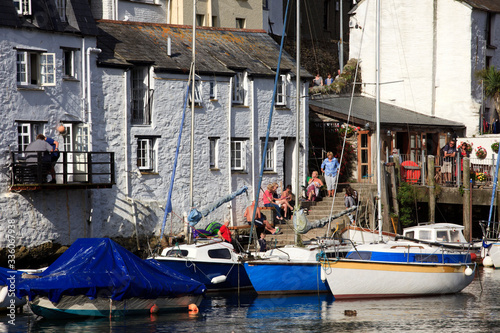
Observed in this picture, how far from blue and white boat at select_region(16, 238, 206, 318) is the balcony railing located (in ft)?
18.8

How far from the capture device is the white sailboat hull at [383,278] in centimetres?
3147

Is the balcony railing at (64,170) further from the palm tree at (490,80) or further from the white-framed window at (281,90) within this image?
the palm tree at (490,80)

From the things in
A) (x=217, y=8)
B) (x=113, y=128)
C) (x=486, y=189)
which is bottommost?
(x=486, y=189)

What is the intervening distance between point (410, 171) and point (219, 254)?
14.1m

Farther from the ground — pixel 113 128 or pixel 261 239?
pixel 113 128

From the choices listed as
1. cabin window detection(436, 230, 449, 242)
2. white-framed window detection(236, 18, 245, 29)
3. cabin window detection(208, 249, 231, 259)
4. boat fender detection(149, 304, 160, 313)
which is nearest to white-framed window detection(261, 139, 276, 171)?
cabin window detection(436, 230, 449, 242)

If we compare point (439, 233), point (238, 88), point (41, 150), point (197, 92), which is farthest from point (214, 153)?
point (439, 233)

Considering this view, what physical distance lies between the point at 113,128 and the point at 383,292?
1317cm

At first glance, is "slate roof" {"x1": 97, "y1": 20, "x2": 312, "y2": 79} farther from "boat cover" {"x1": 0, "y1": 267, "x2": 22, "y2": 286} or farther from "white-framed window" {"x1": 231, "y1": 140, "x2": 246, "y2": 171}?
"boat cover" {"x1": 0, "y1": 267, "x2": 22, "y2": 286}

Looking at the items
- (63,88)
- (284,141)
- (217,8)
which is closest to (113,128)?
(63,88)

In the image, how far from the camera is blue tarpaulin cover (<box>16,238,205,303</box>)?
2698cm

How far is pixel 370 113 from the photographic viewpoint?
47.2 metres

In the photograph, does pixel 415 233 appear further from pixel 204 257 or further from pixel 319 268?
pixel 204 257

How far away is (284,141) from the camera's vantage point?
142 feet
